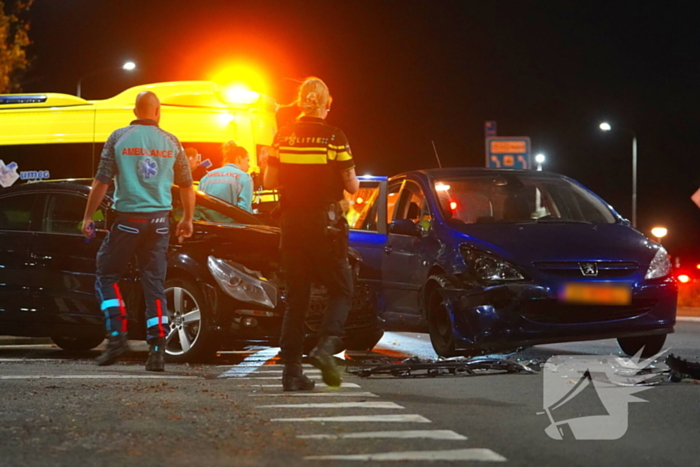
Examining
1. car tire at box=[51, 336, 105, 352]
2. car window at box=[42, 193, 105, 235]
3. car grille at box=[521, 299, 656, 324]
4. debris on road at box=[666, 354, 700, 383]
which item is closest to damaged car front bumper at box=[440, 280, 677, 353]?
car grille at box=[521, 299, 656, 324]

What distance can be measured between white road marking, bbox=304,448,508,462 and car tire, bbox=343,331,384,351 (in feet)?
15.8

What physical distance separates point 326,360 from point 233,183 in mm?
5176

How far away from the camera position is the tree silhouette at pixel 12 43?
2997cm

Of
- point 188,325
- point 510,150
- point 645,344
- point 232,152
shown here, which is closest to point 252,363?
point 188,325

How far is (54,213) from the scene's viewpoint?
9.55 metres

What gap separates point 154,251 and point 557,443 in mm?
3906

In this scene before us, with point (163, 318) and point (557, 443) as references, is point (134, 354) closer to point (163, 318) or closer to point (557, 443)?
point (163, 318)

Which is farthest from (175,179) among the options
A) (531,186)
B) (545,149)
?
(545,149)

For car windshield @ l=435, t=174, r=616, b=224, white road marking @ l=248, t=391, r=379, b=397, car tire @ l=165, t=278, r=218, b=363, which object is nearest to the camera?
white road marking @ l=248, t=391, r=379, b=397

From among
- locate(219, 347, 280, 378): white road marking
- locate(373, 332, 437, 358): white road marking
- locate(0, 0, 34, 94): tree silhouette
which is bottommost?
locate(373, 332, 437, 358): white road marking

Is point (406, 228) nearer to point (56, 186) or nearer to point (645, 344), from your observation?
point (645, 344)

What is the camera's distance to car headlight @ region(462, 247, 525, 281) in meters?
8.15

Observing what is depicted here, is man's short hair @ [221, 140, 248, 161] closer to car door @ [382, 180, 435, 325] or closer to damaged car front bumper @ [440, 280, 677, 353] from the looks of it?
car door @ [382, 180, 435, 325]

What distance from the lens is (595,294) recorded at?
818cm
